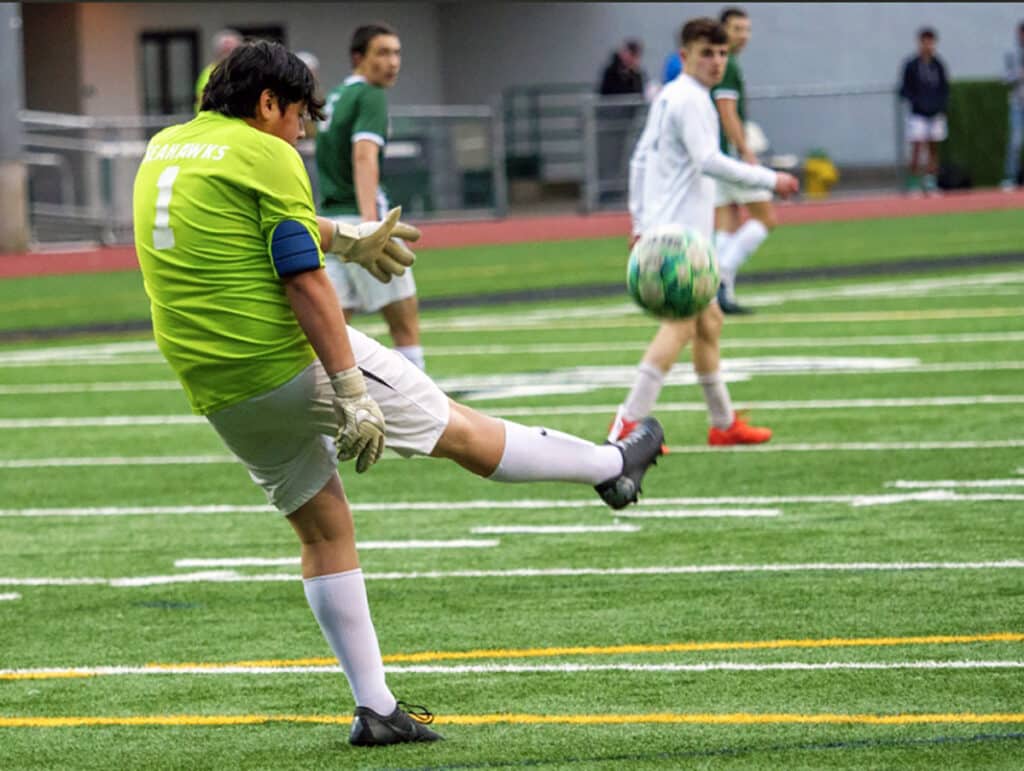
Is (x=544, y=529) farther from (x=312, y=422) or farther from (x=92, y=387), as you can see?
(x=92, y=387)

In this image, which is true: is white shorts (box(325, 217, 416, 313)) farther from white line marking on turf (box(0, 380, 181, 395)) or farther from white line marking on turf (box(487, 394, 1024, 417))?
white line marking on turf (box(0, 380, 181, 395))

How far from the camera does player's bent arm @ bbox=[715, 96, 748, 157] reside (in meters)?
16.7

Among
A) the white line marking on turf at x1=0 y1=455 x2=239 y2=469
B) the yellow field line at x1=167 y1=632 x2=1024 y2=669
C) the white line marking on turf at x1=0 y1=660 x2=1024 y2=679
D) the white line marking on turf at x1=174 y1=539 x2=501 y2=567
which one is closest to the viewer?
the white line marking on turf at x1=0 y1=660 x2=1024 y2=679

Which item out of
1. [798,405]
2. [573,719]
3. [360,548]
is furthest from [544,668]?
[798,405]

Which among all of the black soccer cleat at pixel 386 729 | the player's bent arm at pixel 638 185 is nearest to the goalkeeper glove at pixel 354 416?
the black soccer cleat at pixel 386 729

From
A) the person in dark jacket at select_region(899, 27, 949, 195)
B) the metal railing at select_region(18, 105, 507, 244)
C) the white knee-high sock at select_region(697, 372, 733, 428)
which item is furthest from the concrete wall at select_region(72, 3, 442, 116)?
the white knee-high sock at select_region(697, 372, 733, 428)

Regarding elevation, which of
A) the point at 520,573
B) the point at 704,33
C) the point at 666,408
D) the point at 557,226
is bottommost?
the point at 557,226

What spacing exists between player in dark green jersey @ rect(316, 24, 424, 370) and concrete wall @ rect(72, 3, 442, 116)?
87.2 feet

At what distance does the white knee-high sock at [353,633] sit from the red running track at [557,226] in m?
22.4

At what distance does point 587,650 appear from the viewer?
7.30m

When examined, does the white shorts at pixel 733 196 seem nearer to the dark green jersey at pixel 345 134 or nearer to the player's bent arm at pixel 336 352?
the dark green jersey at pixel 345 134

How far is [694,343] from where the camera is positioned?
11.8 metres

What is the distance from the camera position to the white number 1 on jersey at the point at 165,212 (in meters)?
6.00

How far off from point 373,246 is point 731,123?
10.5 meters
